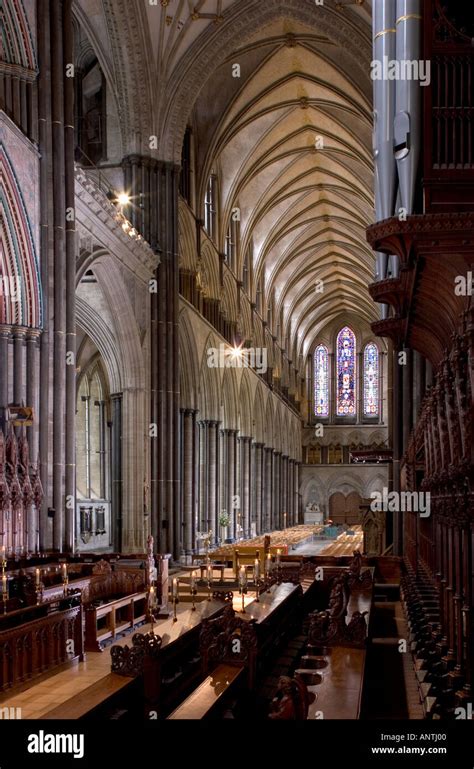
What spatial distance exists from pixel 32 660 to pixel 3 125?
909 cm

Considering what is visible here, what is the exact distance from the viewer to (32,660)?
31.0 ft

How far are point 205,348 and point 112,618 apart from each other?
65.6 ft

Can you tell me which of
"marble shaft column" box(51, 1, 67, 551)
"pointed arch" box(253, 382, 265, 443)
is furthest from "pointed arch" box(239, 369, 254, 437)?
"marble shaft column" box(51, 1, 67, 551)

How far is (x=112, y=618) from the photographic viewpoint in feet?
37.4

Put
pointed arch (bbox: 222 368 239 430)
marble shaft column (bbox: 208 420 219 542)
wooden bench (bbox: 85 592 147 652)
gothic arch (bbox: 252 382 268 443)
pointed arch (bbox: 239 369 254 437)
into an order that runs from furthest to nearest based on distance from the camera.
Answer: gothic arch (bbox: 252 382 268 443)
pointed arch (bbox: 239 369 254 437)
pointed arch (bbox: 222 368 239 430)
marble shaft column (bbox: 208 420 219 542)
wooden bench (bbox: 85 592 147 652)

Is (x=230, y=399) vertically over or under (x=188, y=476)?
over

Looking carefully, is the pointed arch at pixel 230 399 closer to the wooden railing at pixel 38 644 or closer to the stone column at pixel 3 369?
the stone column at pixel 3 369

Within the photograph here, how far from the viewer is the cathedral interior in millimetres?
7230

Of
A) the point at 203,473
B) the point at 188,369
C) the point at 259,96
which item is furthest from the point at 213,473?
the point at 259,96

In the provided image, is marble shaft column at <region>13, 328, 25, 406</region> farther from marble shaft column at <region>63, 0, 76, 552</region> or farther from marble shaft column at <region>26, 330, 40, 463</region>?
marble shaft column at <region>63, 0, 76, 552</region>

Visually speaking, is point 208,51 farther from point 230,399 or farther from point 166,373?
point 230,399

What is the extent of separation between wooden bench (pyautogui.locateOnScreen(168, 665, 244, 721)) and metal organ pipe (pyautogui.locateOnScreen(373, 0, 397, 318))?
167 inches

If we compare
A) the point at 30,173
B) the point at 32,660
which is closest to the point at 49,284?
the point at 30,173

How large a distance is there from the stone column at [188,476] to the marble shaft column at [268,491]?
59.1 ft
